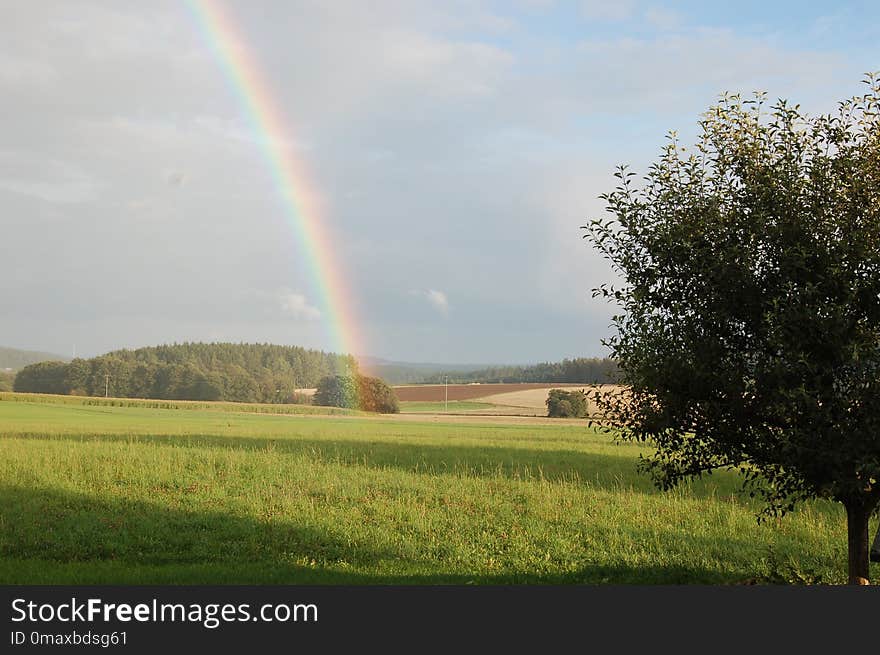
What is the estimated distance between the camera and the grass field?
650 inches

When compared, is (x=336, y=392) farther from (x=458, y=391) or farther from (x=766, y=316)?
(x=766, y=316)

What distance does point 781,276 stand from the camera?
1218 centimetres

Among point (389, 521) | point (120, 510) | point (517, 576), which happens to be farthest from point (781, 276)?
point (120, 510)

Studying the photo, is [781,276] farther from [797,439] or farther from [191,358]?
[191,358]

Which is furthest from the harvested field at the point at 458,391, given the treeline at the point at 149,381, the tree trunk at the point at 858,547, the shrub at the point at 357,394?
the tree trunk at the point at 858,547

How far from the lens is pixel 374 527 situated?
2044cm

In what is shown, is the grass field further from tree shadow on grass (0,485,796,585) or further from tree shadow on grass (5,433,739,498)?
tree shadow on grass (5,433,739,498)

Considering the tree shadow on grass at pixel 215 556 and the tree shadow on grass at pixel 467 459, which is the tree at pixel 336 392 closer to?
the tree shadow on grass at pixel 467 459

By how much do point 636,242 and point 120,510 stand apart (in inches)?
646

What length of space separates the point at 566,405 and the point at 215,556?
113 metres

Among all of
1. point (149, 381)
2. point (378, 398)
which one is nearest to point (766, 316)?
point (378, 398)

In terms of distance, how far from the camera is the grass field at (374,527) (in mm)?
16500

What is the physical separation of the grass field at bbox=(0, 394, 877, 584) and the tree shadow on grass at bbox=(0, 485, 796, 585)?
0.06m

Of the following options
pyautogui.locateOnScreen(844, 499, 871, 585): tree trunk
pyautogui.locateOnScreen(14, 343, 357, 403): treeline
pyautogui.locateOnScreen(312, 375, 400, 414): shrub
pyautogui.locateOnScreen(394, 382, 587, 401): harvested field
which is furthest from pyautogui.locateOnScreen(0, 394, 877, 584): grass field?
pyautogui.locateOnScreen(394, 382, 587, 401): harvested field
